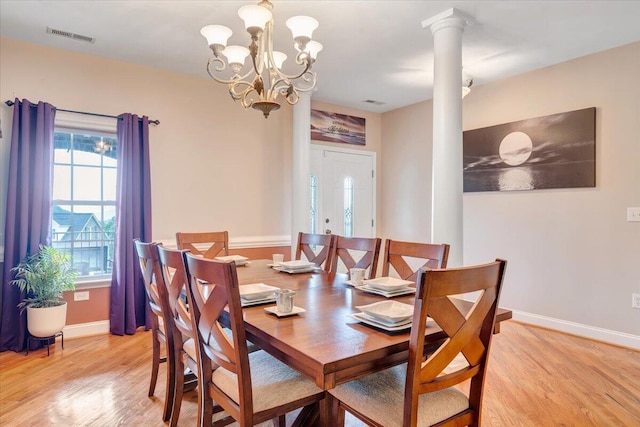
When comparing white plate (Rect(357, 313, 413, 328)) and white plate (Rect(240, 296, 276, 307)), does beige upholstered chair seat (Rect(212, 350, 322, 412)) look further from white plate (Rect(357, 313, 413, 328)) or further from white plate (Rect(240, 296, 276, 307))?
white plate (Rect(357, 313, 413, 328))

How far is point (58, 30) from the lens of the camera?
9.88 feet

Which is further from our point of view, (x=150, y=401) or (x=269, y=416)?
(x=150, y=401)

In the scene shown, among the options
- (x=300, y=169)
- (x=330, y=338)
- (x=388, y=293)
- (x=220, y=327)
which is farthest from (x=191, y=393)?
(x=300, y=169)

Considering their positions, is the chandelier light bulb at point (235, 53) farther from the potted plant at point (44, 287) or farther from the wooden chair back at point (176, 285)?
the potted plant at point (44, 287)

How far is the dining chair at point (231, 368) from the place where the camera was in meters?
1.29

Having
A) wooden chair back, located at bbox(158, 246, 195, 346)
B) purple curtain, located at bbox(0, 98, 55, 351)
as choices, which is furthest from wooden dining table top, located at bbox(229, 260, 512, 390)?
purple curtain, located at bbox(0, 98, 55, 351)

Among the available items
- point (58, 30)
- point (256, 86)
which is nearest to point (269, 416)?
point (256, 86)

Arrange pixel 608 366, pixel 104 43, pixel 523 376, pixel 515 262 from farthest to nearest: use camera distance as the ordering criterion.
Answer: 1. pixel 515 262
2. pixel 104 43
3. pixel 608 366
4. pixel 523 376

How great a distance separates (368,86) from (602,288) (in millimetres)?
3100

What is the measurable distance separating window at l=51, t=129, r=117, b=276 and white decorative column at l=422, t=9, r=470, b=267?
118 inches

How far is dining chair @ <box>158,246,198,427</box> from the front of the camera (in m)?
1.63

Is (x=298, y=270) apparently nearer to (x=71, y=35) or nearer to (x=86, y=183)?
(x=86, y=183)

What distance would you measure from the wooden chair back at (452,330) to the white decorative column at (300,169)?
3.19m

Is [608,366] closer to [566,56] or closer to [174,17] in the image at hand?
[566,56]
